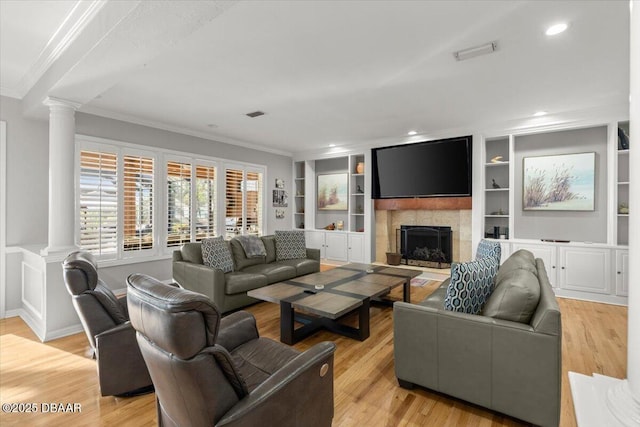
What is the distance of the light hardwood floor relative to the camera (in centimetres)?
201

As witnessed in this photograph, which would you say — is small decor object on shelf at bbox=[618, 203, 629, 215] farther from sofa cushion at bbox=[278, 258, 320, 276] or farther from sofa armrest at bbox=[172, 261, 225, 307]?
sofa armrest at bbox=[172, 261, 225, 307]

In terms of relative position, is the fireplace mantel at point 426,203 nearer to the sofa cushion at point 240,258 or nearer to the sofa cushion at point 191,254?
the sofa cushion at point 240,258

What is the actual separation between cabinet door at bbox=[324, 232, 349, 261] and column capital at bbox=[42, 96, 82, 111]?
502 centimetres

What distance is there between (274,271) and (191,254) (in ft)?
3.72

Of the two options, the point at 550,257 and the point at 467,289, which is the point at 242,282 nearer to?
the point at 467,289

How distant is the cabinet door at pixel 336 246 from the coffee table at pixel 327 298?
9.52 ft

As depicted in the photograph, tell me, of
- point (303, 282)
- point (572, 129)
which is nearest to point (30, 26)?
point (303, 282)

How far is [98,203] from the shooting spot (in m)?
4.32

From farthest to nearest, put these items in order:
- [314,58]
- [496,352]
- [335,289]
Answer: [335,289] < [314,58] < [496,352]

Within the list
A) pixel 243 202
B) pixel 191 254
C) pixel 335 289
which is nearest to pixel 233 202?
pixel 243 202

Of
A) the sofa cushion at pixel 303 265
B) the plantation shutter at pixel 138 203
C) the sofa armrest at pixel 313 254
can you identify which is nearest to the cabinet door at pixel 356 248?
the sofa armrest at pixel 313 254

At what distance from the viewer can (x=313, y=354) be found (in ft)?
5.11

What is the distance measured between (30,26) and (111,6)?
3.47 feet

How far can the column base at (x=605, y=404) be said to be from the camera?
114cm
